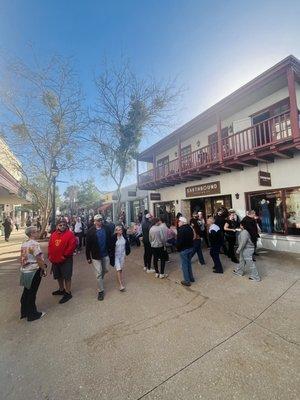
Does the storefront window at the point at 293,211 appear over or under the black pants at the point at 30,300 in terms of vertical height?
over

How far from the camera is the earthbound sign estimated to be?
11.5 meters

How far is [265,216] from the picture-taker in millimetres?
9461

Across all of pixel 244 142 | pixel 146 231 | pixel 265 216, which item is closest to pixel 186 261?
pixel 146 231

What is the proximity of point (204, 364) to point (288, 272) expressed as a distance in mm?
4608

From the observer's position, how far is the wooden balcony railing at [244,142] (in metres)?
8.49

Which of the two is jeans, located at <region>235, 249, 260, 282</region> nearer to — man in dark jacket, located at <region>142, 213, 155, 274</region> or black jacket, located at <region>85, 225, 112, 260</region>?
man in dark jacket, located at <region>142, 213, 155, 274</region>

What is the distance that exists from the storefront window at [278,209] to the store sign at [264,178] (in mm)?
579

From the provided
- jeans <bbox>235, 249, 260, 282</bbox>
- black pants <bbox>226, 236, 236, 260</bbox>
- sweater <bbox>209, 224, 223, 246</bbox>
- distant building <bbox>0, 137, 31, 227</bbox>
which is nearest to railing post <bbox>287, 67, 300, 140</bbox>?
black pants <bbox>226, 236, 236, 260</bbox>

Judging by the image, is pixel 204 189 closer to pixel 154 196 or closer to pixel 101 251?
pixel 154 196

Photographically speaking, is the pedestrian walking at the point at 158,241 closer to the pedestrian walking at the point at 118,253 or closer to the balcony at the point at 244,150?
the pedestrian walking at the point at 118,253

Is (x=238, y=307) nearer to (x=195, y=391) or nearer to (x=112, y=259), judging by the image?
(x=195, y=391)

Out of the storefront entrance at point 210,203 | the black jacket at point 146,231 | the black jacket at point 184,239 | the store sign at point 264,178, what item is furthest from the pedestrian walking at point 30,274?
the storefront entrance at point 210,203

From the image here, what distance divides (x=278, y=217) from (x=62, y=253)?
8.25 m

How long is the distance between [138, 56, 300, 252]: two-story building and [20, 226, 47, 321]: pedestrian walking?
7.88 metres
